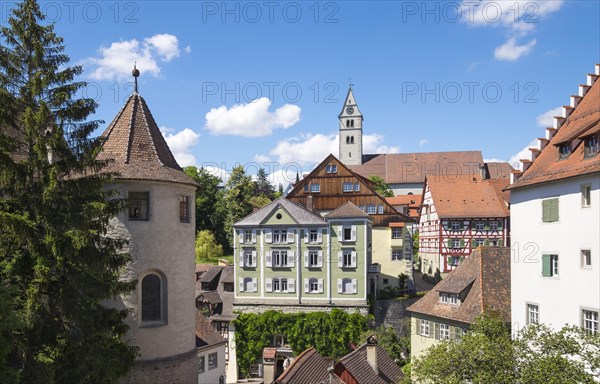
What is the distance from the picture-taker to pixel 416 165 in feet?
327

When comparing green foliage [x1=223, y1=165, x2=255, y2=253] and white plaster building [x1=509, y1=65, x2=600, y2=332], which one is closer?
white plaster building [x1=509, y1=65, x2=600, y2=332]

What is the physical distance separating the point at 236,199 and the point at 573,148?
52.2 meters

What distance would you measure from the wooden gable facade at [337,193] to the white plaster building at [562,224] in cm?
2728

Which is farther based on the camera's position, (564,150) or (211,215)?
(211,215)

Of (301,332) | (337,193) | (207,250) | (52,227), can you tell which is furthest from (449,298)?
(207,250)

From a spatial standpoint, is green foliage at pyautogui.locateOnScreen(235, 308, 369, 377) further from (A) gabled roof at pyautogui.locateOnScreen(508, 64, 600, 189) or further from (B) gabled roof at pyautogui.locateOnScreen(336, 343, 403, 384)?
(A) gabled roof at pyautogui.locateOnScreen(508, 64, 600, 189)

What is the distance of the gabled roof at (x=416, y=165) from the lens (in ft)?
309

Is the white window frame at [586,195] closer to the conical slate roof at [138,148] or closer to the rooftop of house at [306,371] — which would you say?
the rooftop of house at [306,371]

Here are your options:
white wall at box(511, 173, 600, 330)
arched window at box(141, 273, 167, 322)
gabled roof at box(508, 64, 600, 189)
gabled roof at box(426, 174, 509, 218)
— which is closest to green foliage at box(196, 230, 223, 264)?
gabled roof at box(426, 174, 509, 218)

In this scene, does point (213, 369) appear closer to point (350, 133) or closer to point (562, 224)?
point (562, 224)

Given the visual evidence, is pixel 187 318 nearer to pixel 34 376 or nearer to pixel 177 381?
pixel 177 381

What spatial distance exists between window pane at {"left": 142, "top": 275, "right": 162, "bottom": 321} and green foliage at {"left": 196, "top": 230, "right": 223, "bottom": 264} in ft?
150

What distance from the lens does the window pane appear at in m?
17.8

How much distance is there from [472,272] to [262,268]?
19.2 m
